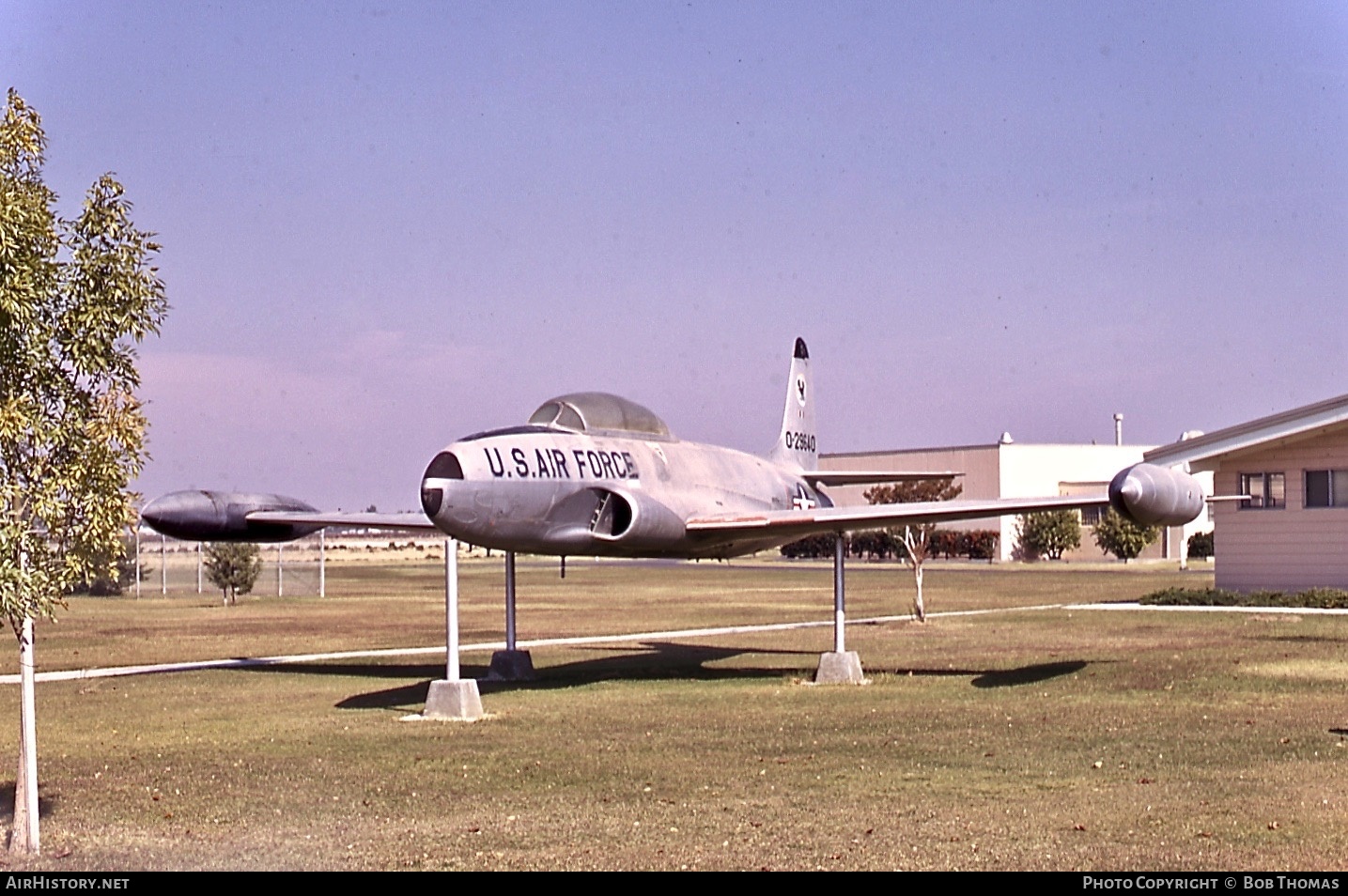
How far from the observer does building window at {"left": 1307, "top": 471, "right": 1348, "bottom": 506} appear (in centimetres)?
3953

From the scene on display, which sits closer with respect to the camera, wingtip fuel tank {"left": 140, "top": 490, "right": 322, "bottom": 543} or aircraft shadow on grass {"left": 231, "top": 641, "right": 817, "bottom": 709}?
aircraft shadow on grass {"left": 231, "top": 641, "right": 817, "bottom": 709}

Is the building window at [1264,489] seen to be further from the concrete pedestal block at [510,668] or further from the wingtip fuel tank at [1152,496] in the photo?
the concrete pedestal block at [510,668]

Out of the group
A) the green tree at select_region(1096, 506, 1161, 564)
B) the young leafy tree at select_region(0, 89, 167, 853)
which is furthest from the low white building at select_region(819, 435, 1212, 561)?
the young leafy tree at select_region(0, 89, 167, 853)

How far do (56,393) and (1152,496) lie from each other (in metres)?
12.7

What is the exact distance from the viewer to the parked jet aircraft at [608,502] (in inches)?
821

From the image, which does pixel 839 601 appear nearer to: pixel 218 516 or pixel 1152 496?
pixel 1152 496

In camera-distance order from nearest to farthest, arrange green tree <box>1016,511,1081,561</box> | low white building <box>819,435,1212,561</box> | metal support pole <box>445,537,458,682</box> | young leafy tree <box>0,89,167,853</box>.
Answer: young leafy tree <box>0,89,167,853</box>, metal support pole <box>445,537,458,682</box>, green tree <box>1016,511,1081,561</box>, low white building <box>819,435,1212,561</box>

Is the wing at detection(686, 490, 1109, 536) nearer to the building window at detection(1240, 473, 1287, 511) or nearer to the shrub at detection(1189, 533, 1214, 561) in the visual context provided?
the building window at detection(1240, 473, 1287, 511)

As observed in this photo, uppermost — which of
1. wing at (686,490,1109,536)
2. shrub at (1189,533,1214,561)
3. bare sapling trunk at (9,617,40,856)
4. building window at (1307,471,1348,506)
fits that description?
building window at (1307,471,1348,506)

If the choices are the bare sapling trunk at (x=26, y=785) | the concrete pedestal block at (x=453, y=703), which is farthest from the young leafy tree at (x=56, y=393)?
the concrete pedestal block at (x=453, y=703)

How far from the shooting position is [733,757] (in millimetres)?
16031

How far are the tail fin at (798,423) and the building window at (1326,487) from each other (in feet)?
46.5

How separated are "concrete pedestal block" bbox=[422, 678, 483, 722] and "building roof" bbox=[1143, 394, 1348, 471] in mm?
25951

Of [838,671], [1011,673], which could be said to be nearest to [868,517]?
[838,671]
